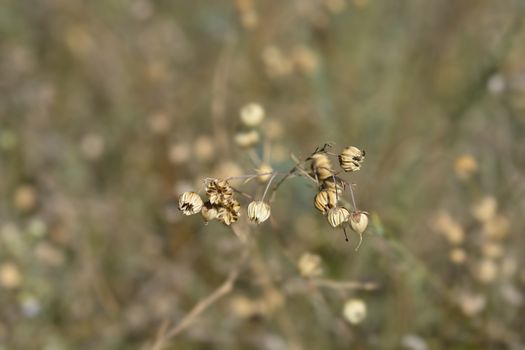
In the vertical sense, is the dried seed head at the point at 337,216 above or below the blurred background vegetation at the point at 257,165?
below

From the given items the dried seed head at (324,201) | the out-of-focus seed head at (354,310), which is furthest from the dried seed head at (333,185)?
the out-of-focus seed head at (354,310)

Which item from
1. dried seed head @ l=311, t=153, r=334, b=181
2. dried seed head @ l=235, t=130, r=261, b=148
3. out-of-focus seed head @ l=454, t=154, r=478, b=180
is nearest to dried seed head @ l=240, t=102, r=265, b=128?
dried seed head @ l=235, t=130, r=261, b=148

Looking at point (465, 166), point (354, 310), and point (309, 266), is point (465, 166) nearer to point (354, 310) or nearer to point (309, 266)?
point (354, 310)

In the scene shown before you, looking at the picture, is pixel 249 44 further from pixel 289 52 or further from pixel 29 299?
pixel 29 299

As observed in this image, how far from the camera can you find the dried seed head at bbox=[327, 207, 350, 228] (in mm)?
1163

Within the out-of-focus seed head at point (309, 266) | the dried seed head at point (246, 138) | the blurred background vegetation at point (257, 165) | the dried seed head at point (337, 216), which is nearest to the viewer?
the dried seed head at point (337, 216)

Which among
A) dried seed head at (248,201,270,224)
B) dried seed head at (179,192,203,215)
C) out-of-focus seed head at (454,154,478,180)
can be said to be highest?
out-of-focus seed head at (454,154,478,180)

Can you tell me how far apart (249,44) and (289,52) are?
223 millimetres

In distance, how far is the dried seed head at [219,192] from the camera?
117cm

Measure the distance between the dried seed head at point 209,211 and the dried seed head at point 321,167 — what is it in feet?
0.66

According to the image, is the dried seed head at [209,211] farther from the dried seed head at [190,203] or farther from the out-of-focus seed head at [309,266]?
the out-of-focus seed head at [309,266]

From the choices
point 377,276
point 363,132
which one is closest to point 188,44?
point 363,132

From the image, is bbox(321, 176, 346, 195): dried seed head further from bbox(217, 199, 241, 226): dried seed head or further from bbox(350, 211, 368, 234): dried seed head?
bbox(217, 199, 241, 226): dried seed head

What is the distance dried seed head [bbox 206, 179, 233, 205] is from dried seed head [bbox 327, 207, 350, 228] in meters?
0.18
